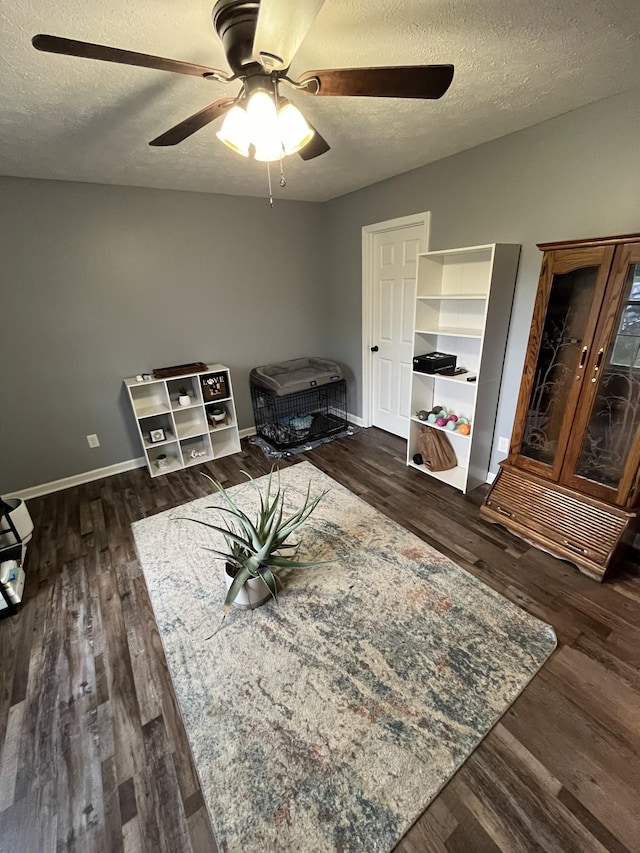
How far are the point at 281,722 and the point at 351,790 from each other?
32cm

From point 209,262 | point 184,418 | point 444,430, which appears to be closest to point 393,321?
point 444,430

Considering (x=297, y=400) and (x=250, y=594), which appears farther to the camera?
(x=297, y=400)

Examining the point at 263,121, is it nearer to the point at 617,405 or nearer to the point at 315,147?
the point at 315,147

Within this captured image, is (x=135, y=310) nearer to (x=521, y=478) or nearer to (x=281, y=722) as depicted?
(x=281, y=722)

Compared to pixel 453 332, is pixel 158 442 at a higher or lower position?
lower

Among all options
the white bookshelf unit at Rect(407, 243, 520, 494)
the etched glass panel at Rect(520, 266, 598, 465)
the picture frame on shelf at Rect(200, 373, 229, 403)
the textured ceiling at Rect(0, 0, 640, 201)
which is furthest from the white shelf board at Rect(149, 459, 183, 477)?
the etched glass panel at Rect(520, 266, 598, 465)

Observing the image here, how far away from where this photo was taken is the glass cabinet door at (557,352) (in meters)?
1.81

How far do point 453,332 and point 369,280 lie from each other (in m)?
1.25

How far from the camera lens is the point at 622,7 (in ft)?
3.68

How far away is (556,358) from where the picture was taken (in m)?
2.05

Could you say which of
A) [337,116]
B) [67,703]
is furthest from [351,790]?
[337,116]

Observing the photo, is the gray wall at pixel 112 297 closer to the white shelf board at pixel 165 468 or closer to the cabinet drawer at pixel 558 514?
the white shelf board at pixel 165 468

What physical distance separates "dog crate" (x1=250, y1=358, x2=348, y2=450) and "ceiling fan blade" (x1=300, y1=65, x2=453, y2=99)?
2.41 meters

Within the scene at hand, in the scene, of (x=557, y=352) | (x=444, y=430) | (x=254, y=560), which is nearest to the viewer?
(x=254, y=560)
